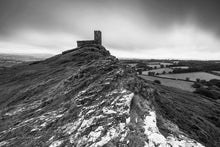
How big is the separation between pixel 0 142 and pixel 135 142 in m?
7.49

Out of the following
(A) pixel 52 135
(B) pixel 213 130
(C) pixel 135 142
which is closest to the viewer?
(C) pixel 135 142

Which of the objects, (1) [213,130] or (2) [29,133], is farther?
(1) [213,130]

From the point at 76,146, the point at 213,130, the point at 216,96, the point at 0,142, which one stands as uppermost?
the point at 76,146

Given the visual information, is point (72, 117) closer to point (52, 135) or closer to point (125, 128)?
point (52, 135)

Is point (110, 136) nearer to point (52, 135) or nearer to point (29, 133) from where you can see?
point (52, 135)

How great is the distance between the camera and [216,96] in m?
40.7

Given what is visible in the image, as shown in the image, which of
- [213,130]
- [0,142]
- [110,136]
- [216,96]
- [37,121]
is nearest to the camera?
[110,136]

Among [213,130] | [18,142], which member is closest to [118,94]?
[18,142]

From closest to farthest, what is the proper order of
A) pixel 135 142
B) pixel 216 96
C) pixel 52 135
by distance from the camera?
pixel 135 142 < pixel 52 135 < pixel 216 96

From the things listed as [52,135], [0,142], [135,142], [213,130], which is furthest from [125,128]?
[213,130]

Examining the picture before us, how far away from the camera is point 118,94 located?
25.4 feet

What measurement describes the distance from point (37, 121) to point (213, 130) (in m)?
14.0

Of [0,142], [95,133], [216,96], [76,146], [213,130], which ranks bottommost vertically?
[216,96]

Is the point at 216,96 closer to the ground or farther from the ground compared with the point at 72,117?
closer to the ground
